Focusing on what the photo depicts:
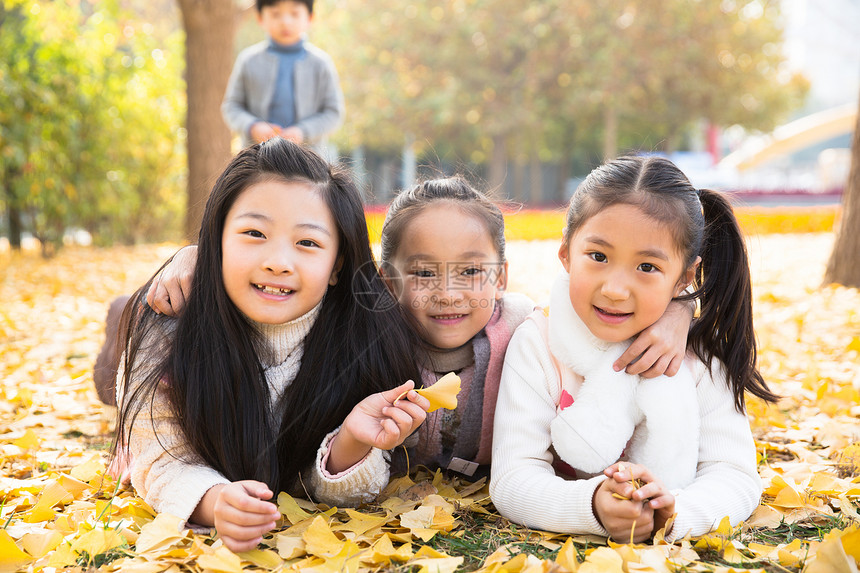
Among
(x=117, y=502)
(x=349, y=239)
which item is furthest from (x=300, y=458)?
(x=349, y=239)

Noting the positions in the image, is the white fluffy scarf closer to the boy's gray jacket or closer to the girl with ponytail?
the girl with ponytail

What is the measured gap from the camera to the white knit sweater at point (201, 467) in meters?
1.72

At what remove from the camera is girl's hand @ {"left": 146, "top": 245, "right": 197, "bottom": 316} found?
193cm

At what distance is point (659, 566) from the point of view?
4.74 ft

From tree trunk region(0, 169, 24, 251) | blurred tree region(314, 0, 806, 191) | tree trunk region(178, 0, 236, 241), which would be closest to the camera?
tree trunk region(178, 0, 236, 241)

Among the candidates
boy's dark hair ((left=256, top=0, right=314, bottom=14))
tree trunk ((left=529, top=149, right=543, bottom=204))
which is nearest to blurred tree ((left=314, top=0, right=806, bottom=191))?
tree trunk ((left=529, top=149, right=543, bottom=204))

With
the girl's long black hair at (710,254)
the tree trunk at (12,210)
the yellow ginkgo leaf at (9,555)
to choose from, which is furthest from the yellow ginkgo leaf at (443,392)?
the tree trunk at (12,210)

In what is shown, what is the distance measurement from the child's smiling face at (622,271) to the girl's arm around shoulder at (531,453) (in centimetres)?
19

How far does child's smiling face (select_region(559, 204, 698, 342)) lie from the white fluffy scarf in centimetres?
7

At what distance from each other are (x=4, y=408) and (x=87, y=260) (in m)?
5.18

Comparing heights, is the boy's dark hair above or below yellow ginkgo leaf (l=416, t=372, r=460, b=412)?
above

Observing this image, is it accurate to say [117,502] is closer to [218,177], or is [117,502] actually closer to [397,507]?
[397,507]

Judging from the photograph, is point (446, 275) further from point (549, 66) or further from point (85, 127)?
point (549, 66)

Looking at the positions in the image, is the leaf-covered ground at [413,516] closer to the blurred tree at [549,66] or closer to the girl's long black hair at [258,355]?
the girl's long black hair at [258,355]
